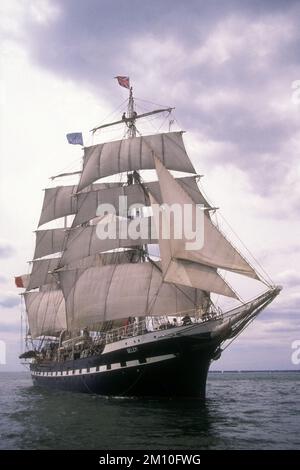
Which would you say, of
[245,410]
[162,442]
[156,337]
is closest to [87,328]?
[156,337]

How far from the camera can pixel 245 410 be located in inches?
1271

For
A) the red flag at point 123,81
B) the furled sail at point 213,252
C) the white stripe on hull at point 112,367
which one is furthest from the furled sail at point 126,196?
the white stripe on hull at point 112,367

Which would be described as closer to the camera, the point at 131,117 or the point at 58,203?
the point at 131,117

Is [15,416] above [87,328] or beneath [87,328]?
beneath

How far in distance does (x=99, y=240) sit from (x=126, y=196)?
4.88 metres

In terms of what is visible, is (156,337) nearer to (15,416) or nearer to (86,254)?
(15,416)

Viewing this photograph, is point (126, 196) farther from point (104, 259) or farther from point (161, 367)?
point (161, 367)

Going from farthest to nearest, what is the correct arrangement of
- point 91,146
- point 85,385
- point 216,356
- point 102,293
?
point 91,146 < point 102,293 < point 85,385 < point 216,356

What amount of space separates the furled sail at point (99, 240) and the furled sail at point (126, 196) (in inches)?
64.3

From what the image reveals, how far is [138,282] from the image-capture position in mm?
41250

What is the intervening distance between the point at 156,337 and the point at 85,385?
1030cm

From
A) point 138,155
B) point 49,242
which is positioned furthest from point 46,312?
point 138,155

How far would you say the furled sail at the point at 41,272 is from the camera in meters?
65.4
